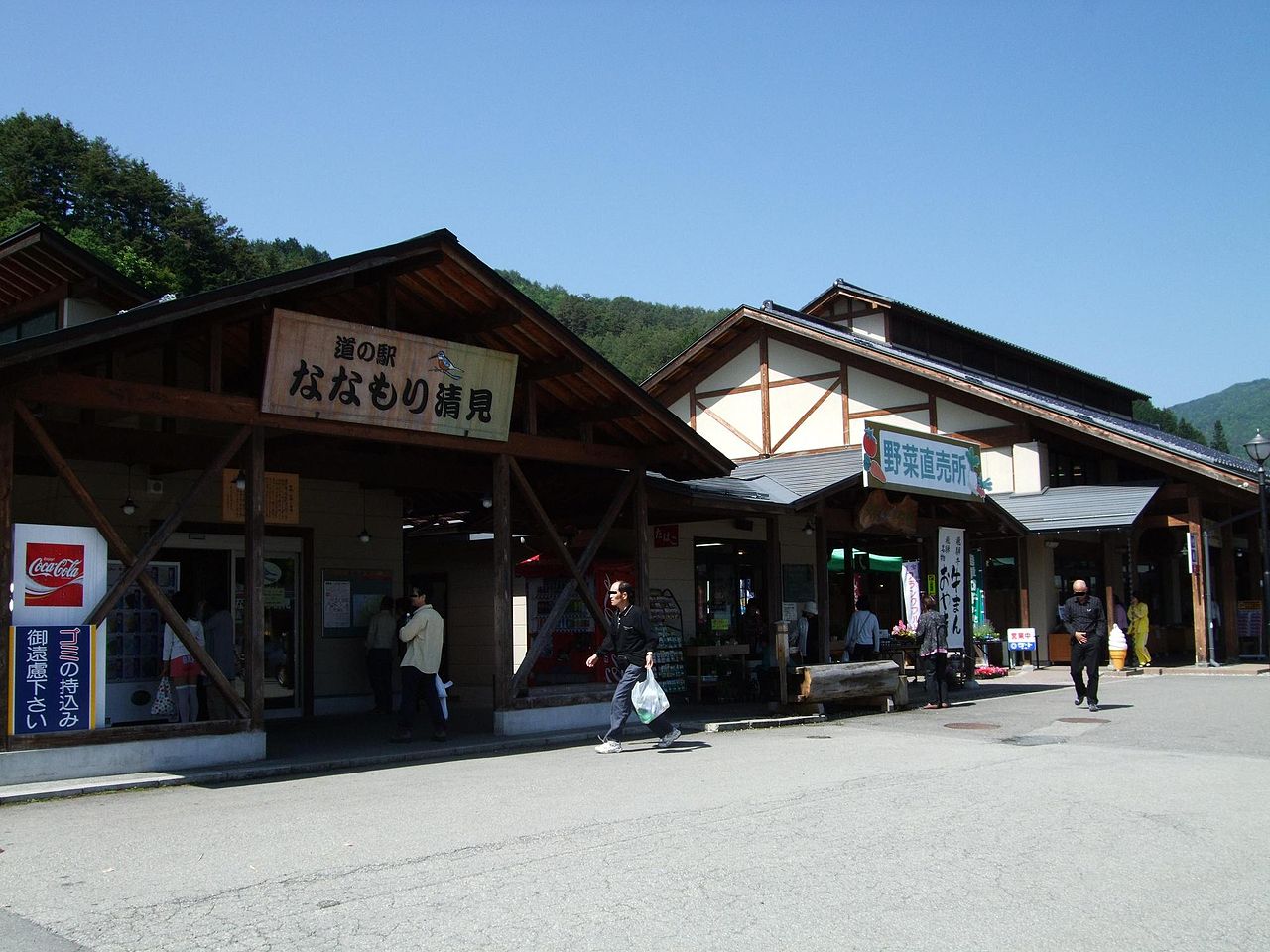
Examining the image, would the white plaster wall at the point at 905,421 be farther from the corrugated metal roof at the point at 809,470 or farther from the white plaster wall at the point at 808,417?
the corrugated metal roof at the point at 809,470

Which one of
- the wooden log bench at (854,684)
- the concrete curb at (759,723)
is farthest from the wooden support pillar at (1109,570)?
the concrete curb at (759,723)

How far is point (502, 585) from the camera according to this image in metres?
12.8

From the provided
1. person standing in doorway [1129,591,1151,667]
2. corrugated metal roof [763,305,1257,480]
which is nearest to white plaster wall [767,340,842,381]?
corrugated metal roof [763,305,1257,480]

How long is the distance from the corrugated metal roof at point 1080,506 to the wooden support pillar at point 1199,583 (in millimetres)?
881

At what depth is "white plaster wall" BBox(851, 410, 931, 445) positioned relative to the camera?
1071 inches

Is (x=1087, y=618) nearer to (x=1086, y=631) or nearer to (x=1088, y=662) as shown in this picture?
(x=1086, y=631)

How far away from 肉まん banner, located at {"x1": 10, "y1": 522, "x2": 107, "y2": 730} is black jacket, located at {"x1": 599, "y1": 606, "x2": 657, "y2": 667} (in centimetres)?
492

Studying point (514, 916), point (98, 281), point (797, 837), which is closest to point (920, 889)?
point (797, 837)

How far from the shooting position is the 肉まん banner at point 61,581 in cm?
938

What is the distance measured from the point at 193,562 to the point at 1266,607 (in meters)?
21.6

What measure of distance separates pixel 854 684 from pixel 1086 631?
309cm

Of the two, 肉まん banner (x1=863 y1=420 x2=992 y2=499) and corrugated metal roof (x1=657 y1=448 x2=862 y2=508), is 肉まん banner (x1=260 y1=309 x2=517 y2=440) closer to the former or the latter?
corrugated metal roof (x1=657 y1=448 x2=862 y2=508)

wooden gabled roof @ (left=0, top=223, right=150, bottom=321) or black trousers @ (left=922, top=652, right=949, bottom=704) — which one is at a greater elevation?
wooden gabled roof @ (left=0, top=223, right=150, bottom=321)

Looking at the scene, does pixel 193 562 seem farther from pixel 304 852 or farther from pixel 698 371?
pixel 698 371
